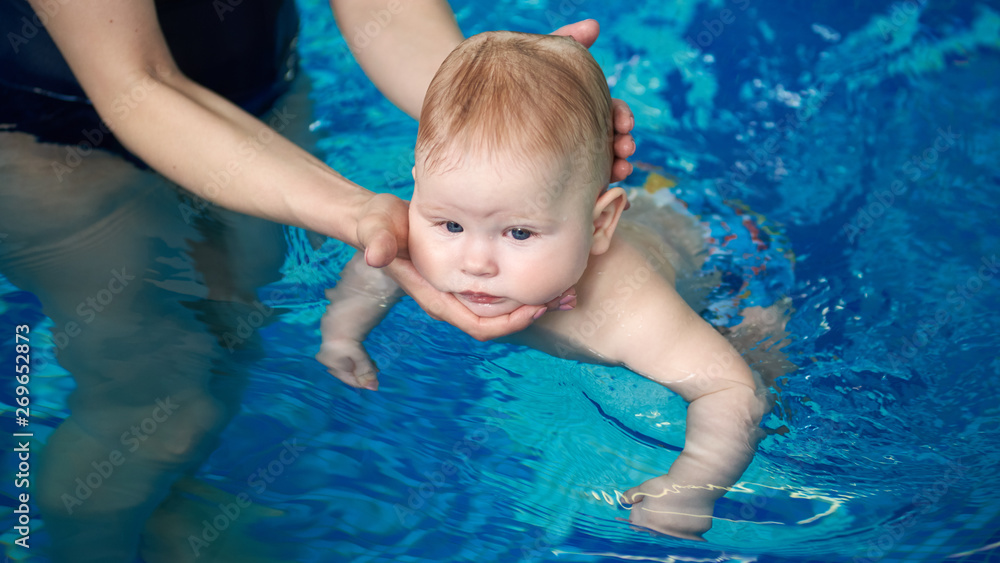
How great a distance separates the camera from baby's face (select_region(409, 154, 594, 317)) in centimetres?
122

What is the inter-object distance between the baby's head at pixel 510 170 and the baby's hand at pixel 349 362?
354 millimetres

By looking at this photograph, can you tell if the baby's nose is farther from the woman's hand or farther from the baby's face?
the woman's hand

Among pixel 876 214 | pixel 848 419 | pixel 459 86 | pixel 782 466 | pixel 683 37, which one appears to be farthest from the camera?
pixel 683 37

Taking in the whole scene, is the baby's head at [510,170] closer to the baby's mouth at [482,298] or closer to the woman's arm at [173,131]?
the baby's mouth at [482,298]

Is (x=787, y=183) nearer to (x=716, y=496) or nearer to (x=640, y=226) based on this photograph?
(x=640, y=226)

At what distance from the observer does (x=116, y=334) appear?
1.45 meters

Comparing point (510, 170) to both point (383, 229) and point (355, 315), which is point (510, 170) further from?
point (355, 315)

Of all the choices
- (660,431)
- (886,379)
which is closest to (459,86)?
(660,431)

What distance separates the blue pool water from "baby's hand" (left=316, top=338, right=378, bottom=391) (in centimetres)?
3

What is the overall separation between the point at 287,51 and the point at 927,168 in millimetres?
1925

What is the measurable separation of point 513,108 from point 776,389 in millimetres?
908

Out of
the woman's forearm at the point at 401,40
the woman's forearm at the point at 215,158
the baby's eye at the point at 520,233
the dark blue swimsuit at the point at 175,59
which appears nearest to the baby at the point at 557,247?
the baby's eye at the point at 520,233

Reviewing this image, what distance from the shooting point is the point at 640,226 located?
1.96 meters

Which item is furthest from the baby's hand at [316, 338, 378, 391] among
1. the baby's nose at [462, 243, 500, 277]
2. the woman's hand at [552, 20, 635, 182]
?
the woman's hand at [552, 20, 635, 182]
